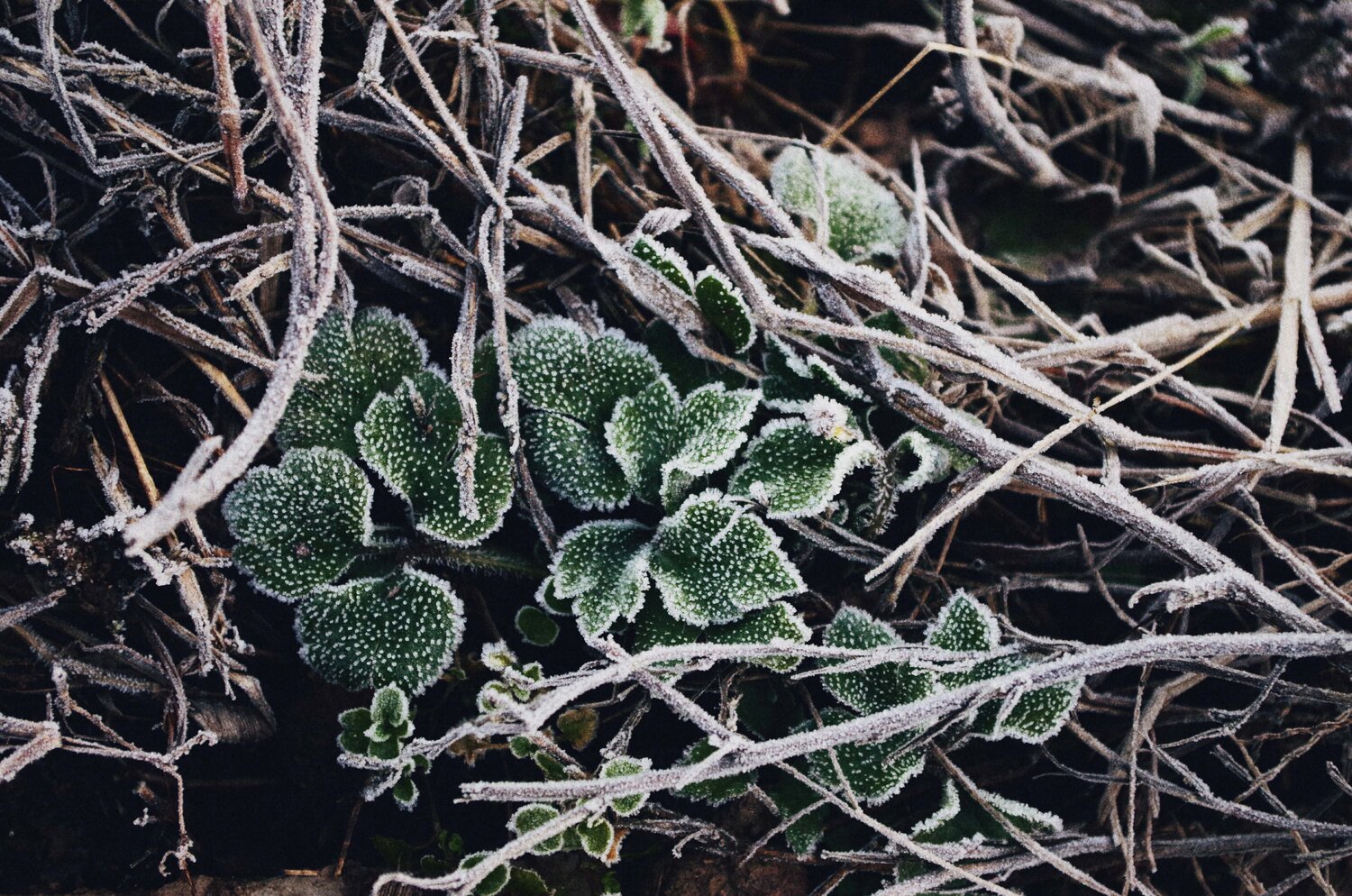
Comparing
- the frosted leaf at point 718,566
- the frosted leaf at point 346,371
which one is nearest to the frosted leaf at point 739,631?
the frosted leaf at point 718,566

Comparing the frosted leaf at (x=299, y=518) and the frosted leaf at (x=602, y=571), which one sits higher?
the frosted leaf at (x=299, y=518)

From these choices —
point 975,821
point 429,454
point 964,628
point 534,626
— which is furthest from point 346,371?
point 975,821

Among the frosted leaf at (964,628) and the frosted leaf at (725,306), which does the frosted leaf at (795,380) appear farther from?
the frosted leaf at (964,628)

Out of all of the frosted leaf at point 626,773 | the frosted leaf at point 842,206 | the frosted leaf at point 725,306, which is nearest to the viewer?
the frosted leaf at point 626,773

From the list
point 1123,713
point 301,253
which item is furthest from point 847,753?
point 301,253

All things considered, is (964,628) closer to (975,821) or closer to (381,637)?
(975,821)

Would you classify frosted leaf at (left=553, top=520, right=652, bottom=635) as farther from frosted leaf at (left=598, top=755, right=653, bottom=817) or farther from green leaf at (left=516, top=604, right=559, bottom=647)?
frosted leaf at (left=598, top=755, right=653, bottom=817)

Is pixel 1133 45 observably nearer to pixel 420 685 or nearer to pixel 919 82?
pixel 919 82

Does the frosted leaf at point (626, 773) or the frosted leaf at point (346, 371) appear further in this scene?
the frosted leaf at point (346, 371)
